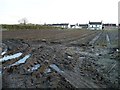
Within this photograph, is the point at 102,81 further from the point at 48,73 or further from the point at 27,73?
the point at 27,73

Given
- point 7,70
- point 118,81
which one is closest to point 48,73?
point 7,70

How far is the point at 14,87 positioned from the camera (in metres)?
6.65

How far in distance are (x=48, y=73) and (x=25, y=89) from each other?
7.18 ft

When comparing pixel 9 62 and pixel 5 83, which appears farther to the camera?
pixel 9 62

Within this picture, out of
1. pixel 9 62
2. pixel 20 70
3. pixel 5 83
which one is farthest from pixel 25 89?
pixel 9 62

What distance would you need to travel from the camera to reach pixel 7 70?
8.94 meters

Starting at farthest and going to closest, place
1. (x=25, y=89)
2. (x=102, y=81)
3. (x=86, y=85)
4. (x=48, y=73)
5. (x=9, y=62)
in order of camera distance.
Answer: (x=9, y=62) < (x=48, y=73) < (x=102, y=81) < (x=86, y=85) < (x=25, y=89)

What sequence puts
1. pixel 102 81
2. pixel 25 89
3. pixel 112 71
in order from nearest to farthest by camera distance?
pixel 25 89 < pixel 102 81 < pixel 112 71

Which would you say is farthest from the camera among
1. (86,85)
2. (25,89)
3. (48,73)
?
(48,73)

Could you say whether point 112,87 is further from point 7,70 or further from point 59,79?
point 7,70

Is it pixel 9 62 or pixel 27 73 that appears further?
pixel 9 62

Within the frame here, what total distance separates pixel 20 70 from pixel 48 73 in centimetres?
132

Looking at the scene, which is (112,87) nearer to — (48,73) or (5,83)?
(48,73)

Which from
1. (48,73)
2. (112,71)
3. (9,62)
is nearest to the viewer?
(48,73)
